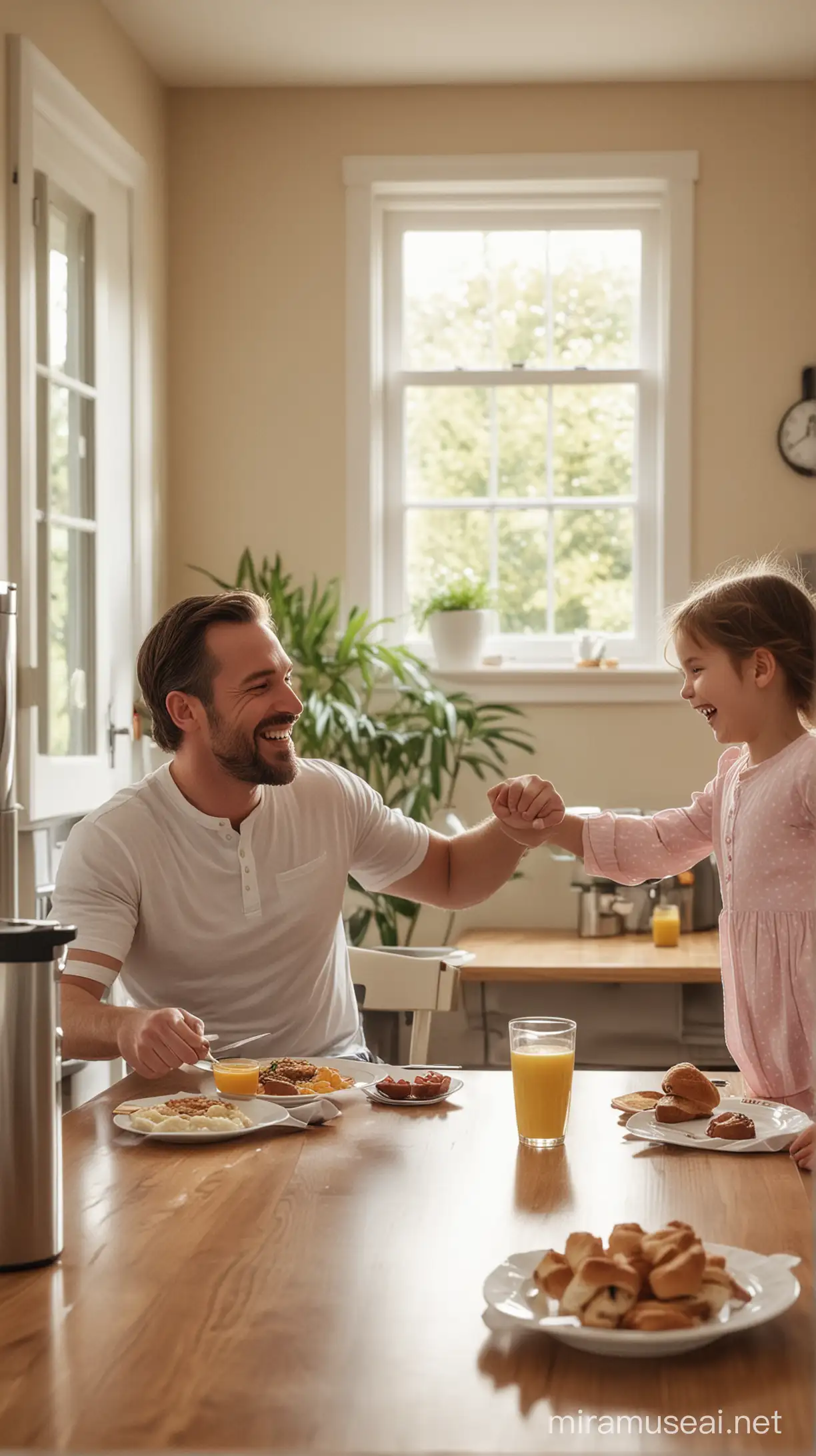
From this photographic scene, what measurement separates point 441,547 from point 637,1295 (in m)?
3.48

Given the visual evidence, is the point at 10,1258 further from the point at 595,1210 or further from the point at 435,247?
the point at 435,247

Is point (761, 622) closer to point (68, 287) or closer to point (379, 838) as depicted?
point (379, 838)

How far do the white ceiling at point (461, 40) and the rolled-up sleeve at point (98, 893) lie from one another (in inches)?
97.2

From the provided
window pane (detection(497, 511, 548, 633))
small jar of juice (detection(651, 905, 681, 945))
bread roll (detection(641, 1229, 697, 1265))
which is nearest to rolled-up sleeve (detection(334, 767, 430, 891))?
small jar of juice (detection(651, 905, 681, 945))

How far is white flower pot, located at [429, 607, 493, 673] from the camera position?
4.07 metres

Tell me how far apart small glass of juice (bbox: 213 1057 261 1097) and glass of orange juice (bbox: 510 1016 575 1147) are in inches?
11.8

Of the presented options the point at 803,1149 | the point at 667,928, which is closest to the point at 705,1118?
the point at 803,1149

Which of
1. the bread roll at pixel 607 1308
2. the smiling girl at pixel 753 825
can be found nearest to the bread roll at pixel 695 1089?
the smiling girl at pixel 753 825

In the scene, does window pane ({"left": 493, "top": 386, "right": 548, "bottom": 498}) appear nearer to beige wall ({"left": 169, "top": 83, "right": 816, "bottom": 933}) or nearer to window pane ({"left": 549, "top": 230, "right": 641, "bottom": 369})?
window pane ({"left": 549, "top": 230, "right": 641, "bottom": 369})

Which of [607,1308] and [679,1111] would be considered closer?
[607,1308]

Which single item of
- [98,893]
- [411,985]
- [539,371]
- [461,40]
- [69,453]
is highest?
[461,40]

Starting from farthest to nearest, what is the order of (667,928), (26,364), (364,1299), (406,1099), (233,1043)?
1. (667,928)
2. (26,364)
3. (233,1043)
4. (406,1099)
5. (364,1299)

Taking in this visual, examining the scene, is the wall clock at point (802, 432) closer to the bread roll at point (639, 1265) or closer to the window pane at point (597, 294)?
the window pane at point (597, 294)

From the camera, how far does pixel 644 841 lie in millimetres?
2244
